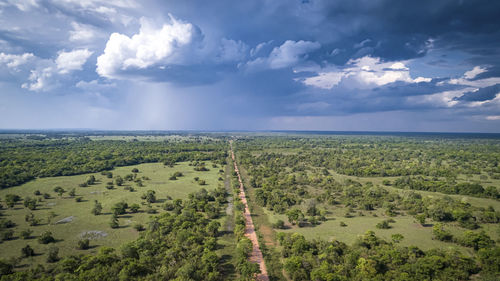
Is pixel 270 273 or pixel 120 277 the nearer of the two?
pixel 120 277

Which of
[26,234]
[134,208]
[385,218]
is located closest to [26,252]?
[26,234]

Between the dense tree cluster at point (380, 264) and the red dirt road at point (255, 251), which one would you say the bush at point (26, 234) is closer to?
the red dirt road at point (255, 251)

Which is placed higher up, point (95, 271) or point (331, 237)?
point (95, 271)

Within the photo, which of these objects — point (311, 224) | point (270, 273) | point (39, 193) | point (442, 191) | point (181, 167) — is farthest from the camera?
point (181, 167)

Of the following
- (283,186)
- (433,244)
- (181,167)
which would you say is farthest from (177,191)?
(433,244)

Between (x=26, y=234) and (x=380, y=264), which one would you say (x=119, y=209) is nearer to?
(x=26, y=234)

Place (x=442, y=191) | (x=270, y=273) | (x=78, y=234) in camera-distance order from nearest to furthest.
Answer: (x=270, y=273)
(x=78, y=234)
(x=442, y=191)

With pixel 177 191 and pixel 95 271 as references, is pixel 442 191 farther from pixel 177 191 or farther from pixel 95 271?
pixel 95 271

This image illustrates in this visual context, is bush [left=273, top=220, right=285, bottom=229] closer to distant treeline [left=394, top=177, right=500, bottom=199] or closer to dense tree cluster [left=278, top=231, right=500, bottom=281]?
dense tree cluster [left=278, top=231, right=500, bottom=281]

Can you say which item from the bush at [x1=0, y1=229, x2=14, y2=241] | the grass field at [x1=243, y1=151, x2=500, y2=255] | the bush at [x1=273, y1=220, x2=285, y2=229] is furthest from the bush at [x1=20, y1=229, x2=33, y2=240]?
the bush at [x1=273, y1=220, x2=285, y2=229]
